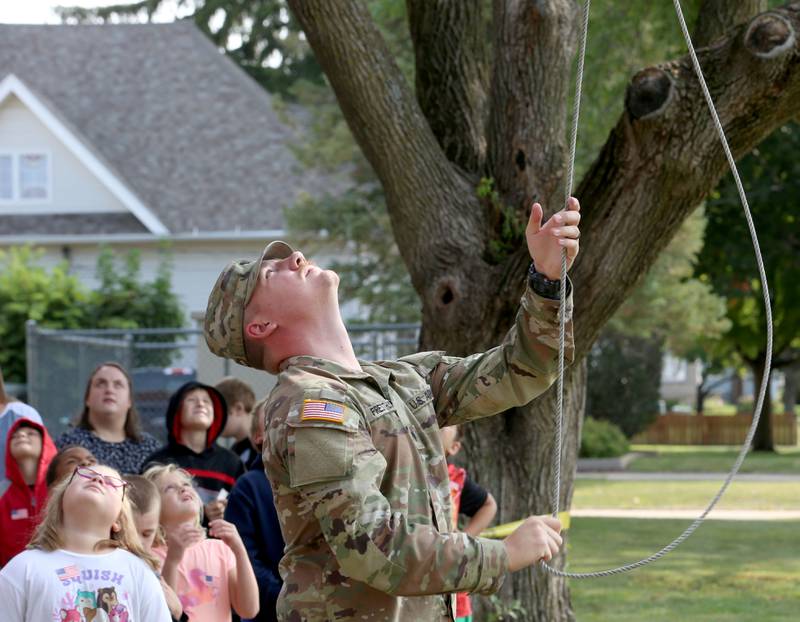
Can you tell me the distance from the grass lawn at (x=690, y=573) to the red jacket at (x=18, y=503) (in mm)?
4848

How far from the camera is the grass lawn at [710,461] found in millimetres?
25938

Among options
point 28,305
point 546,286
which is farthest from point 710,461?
point 546,286

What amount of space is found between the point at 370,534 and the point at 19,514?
12.7 feet

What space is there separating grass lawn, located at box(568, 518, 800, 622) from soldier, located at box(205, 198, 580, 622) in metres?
6.94

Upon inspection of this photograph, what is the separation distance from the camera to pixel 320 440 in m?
2.77

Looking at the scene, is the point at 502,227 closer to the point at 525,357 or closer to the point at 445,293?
the point at 445,293

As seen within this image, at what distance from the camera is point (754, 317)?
3288 centimetres

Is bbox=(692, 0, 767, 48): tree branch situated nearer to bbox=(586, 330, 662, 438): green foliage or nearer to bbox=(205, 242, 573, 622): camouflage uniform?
bbox=(205, 242, 573, 622): camouflage uniform

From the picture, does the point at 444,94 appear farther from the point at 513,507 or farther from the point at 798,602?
the point at 798,602

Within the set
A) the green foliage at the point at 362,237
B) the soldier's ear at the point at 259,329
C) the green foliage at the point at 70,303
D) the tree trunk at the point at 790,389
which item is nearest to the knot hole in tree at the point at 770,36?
the soldier's ear at the point at 259,329

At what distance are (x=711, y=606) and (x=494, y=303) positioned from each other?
485 cm

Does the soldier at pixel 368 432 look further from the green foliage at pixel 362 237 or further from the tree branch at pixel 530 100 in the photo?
the green foliage at pixel 362 237

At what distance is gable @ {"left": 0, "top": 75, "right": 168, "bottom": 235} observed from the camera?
2292 centimetres

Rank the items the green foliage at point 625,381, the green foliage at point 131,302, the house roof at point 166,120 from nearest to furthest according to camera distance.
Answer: the green foliage at point 131,302, the house roof at point 166,120, the green foliage at point 625,381
